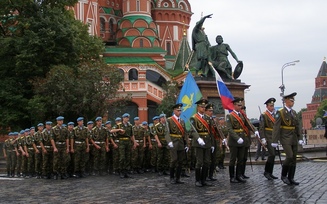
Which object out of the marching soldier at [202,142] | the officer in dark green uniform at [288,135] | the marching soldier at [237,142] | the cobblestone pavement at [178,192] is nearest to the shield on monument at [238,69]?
the cobblestone pavement at [178,192]

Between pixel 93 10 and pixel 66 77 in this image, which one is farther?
pixel 93 10

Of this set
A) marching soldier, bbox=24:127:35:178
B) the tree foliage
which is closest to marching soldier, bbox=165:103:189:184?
marching soldier, bbox=24:127:35:178

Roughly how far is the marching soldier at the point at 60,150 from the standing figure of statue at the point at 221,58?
30.7 ft

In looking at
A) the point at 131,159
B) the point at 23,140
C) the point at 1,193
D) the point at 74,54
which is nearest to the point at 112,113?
the point at 74,54

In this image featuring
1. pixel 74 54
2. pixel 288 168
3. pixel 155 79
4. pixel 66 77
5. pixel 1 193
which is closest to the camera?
pixel 288 168

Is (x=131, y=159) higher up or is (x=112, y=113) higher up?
(x=112, y=113)

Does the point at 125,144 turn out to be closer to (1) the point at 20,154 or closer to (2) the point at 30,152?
(2) the point at 30,152

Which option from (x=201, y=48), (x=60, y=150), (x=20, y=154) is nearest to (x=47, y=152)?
(x=60, y=150)

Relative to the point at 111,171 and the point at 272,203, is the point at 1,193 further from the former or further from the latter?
the point at 272,203

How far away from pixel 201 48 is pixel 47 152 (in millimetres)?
10059

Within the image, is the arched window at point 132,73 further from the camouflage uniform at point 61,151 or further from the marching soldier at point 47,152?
the camouflage uniform at point 61,151

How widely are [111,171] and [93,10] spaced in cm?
3870

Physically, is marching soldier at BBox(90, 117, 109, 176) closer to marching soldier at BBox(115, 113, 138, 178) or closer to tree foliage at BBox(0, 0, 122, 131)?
marching soldier at BBox(115, 113, 138, 178)

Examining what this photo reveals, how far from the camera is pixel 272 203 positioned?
800 centimetres
